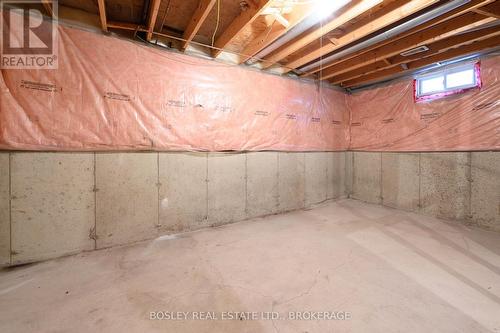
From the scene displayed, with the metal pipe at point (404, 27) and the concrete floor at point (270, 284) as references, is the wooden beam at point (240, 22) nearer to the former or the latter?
the metal pipe at point (404, 27)

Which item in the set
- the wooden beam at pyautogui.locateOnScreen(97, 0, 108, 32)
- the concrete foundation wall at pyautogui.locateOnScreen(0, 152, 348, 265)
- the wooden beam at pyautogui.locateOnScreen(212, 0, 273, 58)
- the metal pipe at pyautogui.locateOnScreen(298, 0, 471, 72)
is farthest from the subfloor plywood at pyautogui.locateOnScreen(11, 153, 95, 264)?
the metal pipe at pyautogui.locateOnScreen(298, 0, 471, 72)

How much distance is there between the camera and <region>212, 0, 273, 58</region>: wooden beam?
1975 millimetres

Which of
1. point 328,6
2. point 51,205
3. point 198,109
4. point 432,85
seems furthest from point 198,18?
point 432,85

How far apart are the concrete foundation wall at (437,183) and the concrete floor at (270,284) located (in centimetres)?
50

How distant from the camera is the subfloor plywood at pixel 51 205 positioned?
197 centimetres

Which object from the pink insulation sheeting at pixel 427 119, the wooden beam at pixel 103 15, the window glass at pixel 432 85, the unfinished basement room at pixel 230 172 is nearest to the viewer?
the unfinished basement room at pixel 230 172

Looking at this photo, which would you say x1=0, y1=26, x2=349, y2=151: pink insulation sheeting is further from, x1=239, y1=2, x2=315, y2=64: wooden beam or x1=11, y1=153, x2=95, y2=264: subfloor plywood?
x1=239, y1=2, x2=315, y2=64: wooden beam

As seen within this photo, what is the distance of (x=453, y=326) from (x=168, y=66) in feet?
11.1

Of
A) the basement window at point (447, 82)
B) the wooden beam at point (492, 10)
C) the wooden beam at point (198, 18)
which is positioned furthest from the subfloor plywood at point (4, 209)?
the basement window at point (447, 82)

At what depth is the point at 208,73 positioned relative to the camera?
2.88 metres

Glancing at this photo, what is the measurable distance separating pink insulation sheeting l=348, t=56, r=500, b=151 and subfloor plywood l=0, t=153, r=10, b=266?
5.14m

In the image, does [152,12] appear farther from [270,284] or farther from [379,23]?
[270,284]

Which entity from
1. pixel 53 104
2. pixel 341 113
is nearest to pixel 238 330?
pixel 53 104

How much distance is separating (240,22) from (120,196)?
2.32 metres
